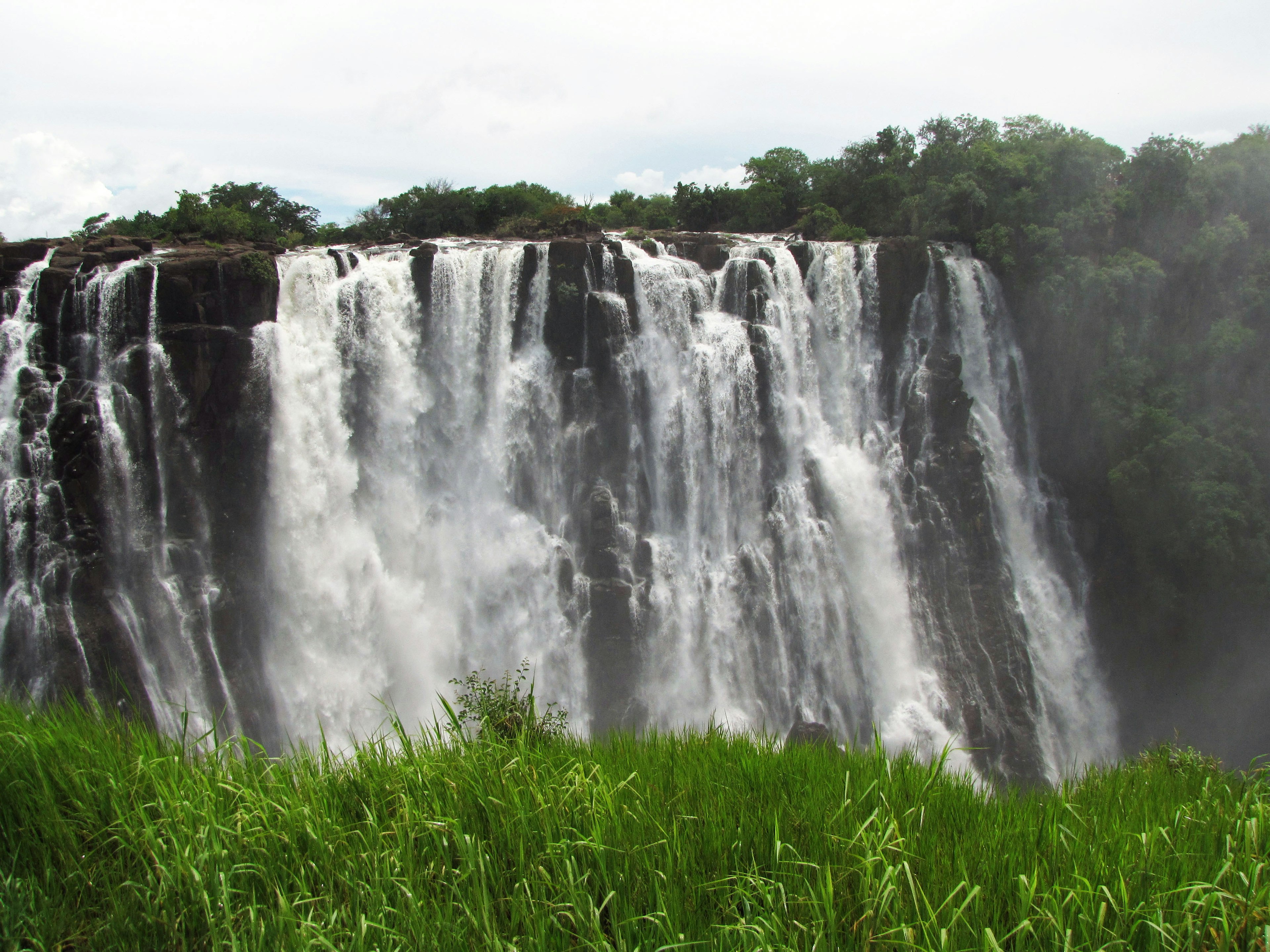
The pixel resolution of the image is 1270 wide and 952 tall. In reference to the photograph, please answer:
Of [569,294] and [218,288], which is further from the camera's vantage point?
[569,294]

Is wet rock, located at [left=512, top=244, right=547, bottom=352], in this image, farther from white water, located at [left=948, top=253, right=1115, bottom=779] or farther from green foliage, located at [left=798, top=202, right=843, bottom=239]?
green foliage, located at [left=798, top=202, right=843, bottom=239]

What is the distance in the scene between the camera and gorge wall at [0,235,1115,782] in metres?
15.1

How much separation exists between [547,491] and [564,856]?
13.6m

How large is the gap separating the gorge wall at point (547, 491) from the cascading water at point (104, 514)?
0.18ft

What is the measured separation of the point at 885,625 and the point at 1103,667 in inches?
227

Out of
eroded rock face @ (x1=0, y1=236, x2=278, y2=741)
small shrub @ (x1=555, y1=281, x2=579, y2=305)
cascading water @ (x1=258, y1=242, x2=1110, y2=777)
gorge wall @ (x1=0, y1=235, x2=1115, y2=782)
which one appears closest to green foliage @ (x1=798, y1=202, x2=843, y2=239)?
gorge wall @ (x1=0, y1=235, x2=1115, y2=782)

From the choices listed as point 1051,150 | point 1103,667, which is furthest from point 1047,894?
point 1051,150

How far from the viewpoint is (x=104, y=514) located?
14.9m

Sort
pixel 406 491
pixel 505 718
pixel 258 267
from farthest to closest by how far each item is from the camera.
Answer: pixel 406 491
pixel 258 267
pixel 505 718

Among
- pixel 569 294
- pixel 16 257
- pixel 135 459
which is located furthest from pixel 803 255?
pixel 16 257

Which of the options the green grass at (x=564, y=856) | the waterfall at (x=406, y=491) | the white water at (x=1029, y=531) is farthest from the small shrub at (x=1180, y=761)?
the waterfall at (x=406, y=491)

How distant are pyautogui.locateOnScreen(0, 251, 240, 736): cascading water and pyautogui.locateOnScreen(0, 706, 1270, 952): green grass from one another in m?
9.77

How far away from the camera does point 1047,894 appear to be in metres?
4.03

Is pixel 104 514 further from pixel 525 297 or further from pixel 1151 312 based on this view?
pixel 1151 312
